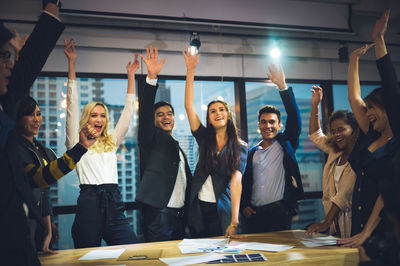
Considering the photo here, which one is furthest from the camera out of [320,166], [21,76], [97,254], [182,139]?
[320,166]

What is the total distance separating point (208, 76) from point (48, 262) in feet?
10.2

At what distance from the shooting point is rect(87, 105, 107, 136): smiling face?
2652 mm

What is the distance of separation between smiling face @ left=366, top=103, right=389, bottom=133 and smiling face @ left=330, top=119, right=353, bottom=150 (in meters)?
0.58

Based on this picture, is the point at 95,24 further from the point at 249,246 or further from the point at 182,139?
the point at 249,246

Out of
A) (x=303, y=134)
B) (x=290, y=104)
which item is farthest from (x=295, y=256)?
(x=303, y=134)

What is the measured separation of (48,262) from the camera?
1527mm

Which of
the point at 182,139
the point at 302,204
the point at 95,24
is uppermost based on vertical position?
the point at 95,24

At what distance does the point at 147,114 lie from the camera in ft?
8.41

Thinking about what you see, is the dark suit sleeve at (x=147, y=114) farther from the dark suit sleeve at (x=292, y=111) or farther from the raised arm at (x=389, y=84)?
the raised arm at (x=389, y=84)

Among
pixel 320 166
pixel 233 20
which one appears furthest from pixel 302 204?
pixel 233 20

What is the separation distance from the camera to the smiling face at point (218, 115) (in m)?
2.48

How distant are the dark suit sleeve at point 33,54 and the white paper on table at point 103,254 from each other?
94cm

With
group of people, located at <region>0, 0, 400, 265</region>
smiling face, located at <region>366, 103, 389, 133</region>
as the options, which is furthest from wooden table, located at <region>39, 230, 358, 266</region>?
smiling face, located at <region>366, 103, 389, 133</region>

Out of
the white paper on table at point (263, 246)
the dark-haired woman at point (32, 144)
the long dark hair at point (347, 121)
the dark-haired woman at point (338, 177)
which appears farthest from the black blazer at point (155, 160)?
the long dark hair at point (347, 121)
